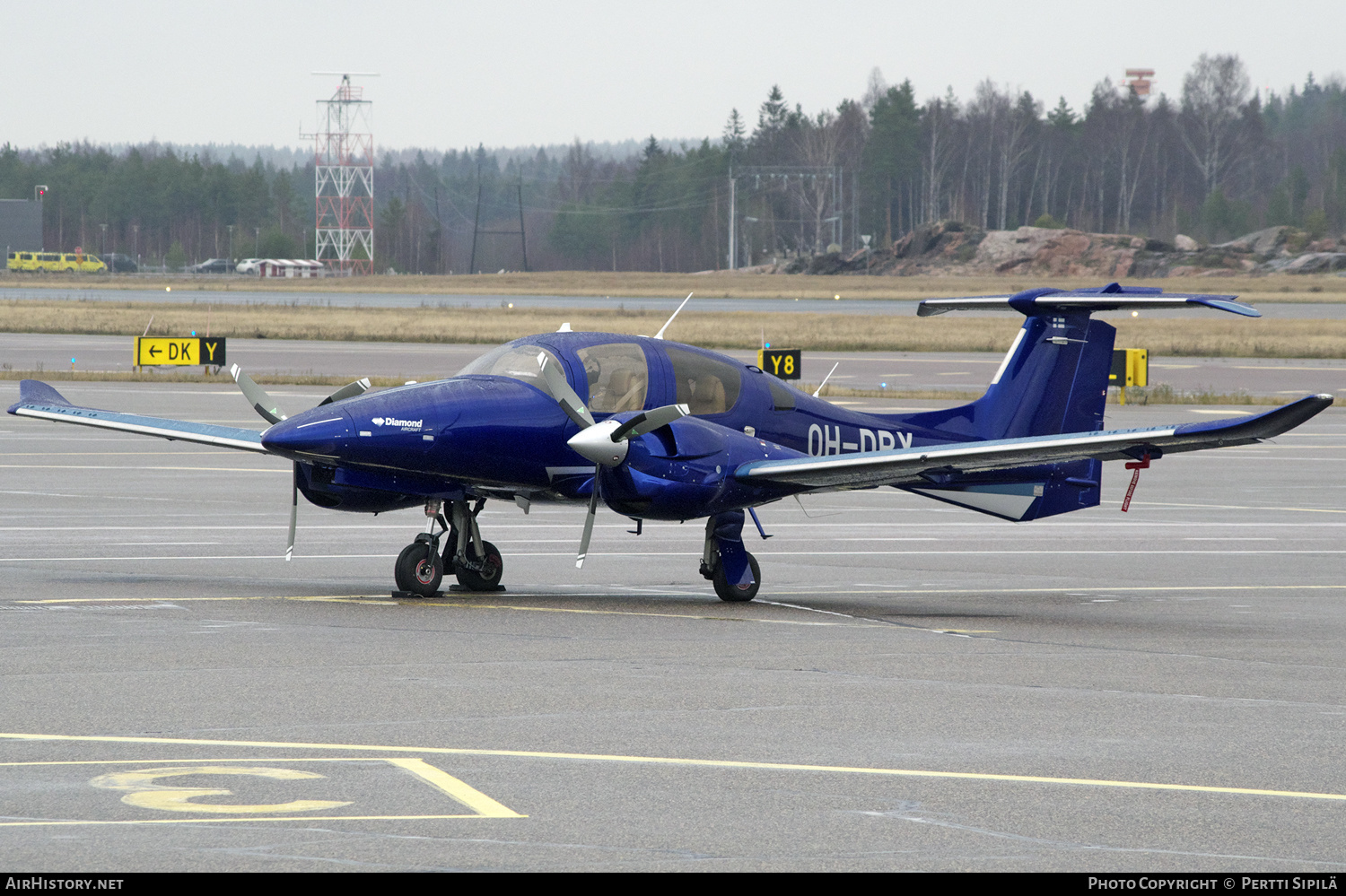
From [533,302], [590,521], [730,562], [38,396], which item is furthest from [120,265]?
[590,521]

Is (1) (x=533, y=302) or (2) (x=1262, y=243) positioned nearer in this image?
(1) (x=533, y=302)

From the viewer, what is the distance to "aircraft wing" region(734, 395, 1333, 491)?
12.7 meters

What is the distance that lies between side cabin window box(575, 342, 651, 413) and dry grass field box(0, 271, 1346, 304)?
96.6 meters

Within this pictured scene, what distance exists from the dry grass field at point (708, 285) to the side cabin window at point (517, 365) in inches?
3818

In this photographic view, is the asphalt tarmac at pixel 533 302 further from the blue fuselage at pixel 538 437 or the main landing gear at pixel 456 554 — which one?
the main landing gear at pixel 456 554

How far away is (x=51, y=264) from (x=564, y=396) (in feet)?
545

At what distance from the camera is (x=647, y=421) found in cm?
1359

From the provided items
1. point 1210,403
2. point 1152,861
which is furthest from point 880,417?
point 1210,403

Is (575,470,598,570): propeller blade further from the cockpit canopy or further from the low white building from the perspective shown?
the low white building

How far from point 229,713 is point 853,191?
17762 cm

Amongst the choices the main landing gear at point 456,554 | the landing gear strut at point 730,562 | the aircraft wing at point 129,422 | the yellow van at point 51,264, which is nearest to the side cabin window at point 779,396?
the landing gear strut at point 730,562

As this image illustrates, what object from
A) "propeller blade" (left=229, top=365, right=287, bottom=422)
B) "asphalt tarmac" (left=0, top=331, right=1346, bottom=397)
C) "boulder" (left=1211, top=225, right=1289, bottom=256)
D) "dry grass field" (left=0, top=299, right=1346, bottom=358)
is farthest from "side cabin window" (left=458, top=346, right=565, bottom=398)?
"boulder" (left=1211, top=225, right=1289, bottom=256)

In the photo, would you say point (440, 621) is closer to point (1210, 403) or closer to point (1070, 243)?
point (1210, 403)

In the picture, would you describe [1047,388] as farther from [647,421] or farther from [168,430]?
[168,430]
